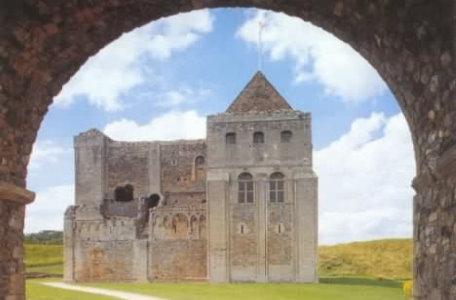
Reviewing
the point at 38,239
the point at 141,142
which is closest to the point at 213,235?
the point at 141,142

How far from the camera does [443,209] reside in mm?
5844

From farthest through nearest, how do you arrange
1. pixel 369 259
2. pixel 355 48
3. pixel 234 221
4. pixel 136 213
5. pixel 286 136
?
pixel 369 259, pixel 136 213, pixel 286 136, pixel 234 221, pixel 355 48

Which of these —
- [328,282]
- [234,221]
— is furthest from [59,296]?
[328,282]

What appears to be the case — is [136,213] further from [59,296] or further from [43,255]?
[59,296]

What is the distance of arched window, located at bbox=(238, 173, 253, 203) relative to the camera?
51281mm

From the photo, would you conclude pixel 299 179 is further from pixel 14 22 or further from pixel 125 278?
pixel 14 22

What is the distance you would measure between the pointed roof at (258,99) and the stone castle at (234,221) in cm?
7

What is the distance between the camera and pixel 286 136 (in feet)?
169

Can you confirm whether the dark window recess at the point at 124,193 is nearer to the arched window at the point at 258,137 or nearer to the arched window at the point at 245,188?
the arched window at the point at 245,188

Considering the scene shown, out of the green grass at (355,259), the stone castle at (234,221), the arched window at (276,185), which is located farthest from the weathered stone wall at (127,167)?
the arched window at (276,185)

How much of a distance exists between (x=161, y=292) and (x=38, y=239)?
51346mm

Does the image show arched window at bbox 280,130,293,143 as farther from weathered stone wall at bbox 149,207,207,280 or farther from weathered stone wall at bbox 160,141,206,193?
weathered stone wall at bbox 160,141,206,193

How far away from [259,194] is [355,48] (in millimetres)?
44101

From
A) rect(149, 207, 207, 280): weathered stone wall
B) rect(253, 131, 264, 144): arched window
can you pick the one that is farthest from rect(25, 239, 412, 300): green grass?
rect(253, 131, 264, 144): arched window
